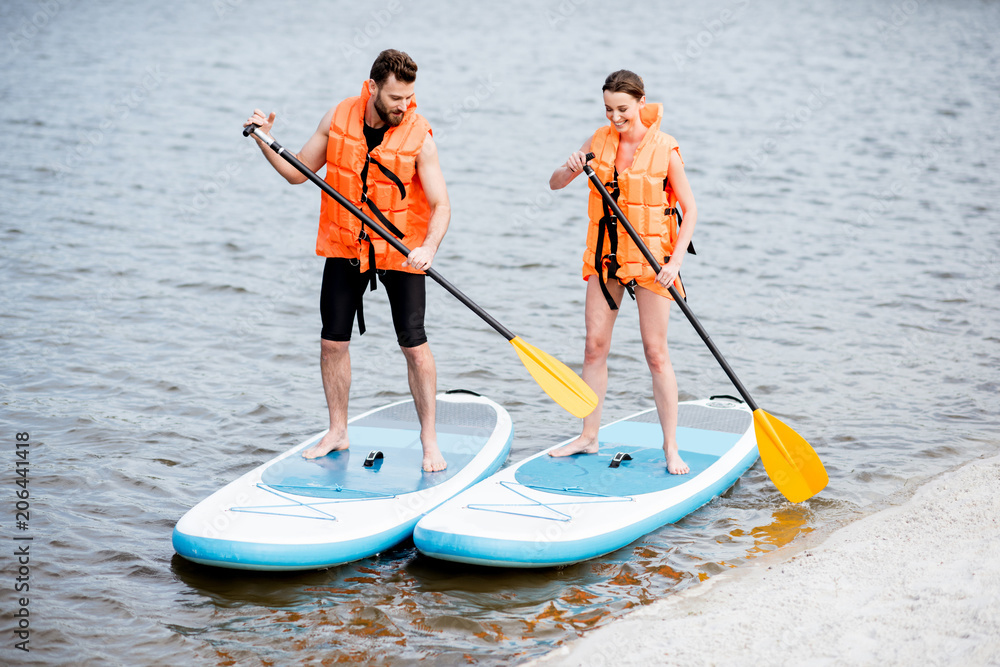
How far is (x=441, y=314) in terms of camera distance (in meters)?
8.30

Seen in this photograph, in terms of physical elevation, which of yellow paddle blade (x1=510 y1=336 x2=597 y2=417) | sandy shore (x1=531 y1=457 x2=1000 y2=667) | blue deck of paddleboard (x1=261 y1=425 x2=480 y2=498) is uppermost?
yellow paddle blade (x1=510 y1=336 x2=597 y2=417)

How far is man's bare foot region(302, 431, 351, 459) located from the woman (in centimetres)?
133

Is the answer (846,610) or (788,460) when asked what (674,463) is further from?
(846,610)

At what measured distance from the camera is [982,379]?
22.6 ft

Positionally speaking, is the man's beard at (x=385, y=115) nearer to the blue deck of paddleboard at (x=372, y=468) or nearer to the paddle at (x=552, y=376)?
the paddle at (x=552, y=376)

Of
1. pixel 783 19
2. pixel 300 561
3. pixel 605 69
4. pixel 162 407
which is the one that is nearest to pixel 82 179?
pixel 162 407

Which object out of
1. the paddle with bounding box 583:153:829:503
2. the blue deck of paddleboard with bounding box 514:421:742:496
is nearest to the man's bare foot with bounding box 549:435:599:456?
the blue deck of paddleboard with bounding box 514:421:742:496

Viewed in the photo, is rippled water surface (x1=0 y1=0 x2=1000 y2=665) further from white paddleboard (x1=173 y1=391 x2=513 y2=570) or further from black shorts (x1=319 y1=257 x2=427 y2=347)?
black shorts (x1=319 y1=257 x2=427 y2=347)

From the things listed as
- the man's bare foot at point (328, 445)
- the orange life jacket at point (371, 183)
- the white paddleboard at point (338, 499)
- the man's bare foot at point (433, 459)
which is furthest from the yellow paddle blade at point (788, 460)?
the man's bare foot at point (328, 445)

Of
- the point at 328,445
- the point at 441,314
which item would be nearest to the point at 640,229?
the point at 328,445

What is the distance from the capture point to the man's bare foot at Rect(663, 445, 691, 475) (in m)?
4.96

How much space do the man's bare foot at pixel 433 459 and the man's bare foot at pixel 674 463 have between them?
44.3 inches

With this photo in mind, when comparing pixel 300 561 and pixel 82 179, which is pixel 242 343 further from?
pixel 82 179

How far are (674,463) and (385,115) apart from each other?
2218 mm
